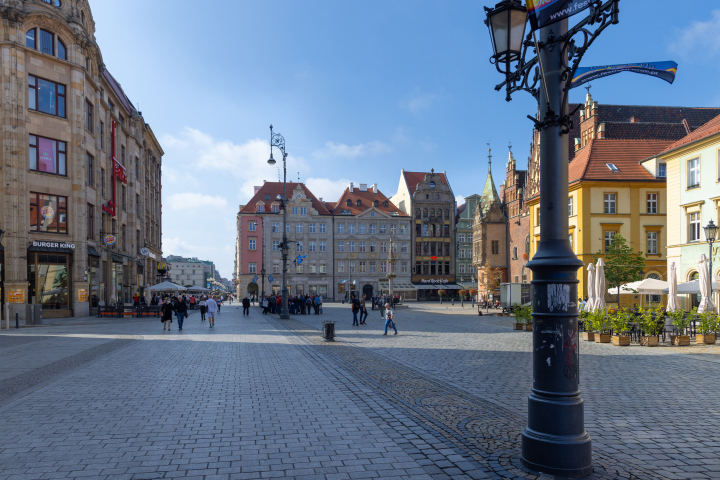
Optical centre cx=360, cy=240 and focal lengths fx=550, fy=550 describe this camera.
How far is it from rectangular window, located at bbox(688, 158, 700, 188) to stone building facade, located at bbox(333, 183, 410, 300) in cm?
5167

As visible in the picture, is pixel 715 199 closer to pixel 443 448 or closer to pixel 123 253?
pixel 443 448

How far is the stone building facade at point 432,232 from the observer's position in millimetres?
82812

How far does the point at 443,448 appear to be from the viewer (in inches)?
248

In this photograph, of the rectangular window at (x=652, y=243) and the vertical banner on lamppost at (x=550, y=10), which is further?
the rectangular window at (x=652, y=243)

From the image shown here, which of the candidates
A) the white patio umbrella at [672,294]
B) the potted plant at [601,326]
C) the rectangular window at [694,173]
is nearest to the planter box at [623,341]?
the potted plant at [601,326]

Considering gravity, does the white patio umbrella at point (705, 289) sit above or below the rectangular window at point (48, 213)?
below

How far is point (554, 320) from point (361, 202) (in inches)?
3090

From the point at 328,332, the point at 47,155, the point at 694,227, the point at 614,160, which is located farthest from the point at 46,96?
the point at 614,160

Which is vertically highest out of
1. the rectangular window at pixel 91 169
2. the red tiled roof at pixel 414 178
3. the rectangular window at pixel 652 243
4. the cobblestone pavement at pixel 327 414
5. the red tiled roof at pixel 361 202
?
the red tiled roof at pixel 414 178

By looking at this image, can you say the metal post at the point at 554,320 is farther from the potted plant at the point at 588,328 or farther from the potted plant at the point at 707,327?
the potted plant at the point at 707,327

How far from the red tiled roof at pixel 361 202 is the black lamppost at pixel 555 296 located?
75.5m

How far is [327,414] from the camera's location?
8.00 meters

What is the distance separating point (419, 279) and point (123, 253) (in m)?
46.0

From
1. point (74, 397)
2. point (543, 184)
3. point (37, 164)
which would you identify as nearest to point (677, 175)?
point (543, 184)
